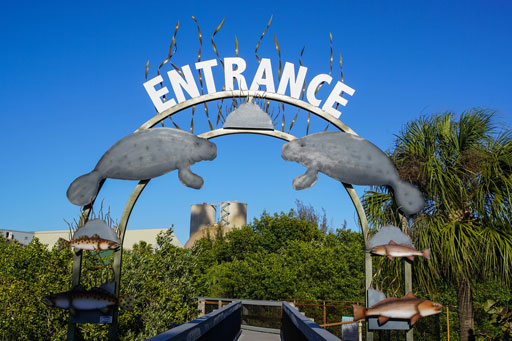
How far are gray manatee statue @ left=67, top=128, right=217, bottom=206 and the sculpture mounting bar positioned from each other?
42 centimetres

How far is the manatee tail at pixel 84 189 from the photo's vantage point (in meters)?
5.61

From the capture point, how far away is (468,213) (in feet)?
28.8

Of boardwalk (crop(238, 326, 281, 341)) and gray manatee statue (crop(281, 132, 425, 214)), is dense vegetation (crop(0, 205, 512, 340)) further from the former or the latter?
boardwalk (crop(238, 326, 281, 341))

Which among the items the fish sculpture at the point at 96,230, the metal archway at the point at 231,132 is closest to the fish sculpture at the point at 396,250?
the metal archway at the point at 231,132

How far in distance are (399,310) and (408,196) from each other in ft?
4.54

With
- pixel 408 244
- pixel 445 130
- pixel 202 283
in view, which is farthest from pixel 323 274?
pixel 408 244

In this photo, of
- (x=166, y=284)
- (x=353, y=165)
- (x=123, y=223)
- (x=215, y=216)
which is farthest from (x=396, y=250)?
(x=215, y=216)

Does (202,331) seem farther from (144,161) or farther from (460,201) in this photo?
(460,201)

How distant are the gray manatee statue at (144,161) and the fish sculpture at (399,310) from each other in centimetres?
246

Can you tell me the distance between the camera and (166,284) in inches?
752

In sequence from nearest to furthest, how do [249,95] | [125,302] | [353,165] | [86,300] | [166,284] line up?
[86,300] < [125,302] < [353,165] < [249,95] < [166,284]

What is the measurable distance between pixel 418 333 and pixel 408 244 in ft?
41.3

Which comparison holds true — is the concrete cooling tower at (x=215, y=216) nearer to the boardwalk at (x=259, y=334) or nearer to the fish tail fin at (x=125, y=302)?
the boardwalk at (x=259, y=334)

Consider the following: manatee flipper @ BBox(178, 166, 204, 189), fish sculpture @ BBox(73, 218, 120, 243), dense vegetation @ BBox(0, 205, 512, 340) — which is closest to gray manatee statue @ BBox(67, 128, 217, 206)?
manatee flipper @ BBox(178, 166, 204, 189)
